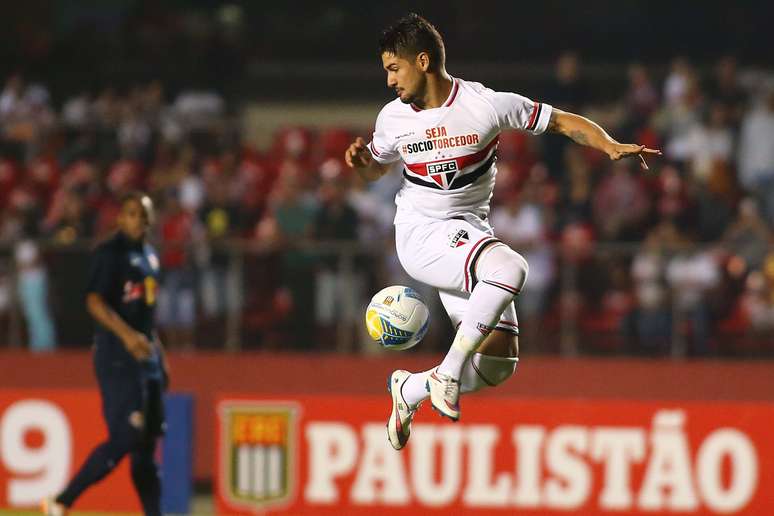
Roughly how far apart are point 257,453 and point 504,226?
3507mm

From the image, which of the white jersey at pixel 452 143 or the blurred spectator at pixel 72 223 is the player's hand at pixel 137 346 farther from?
the blurred spectator at pixel 72 223

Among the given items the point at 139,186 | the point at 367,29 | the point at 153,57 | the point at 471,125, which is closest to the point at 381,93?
the point at 367,29

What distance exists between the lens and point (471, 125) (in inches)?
295

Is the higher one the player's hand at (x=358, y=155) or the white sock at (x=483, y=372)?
the player's hand at (x=358, y=155)

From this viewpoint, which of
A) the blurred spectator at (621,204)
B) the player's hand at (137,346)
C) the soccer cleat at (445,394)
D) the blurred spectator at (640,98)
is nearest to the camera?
the soccer cleat at (445,394)

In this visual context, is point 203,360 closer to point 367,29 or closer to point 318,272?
point 318,272

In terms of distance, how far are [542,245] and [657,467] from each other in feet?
8.02

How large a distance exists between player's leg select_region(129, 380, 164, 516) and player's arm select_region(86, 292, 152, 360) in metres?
0.38

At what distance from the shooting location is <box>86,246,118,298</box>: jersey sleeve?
9891 millimetres

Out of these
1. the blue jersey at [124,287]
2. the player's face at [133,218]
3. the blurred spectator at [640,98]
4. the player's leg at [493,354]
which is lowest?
the player's leg at [493,354]

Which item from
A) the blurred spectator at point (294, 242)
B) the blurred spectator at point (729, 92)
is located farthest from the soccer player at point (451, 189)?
the blurred spectator at point (729, 92)

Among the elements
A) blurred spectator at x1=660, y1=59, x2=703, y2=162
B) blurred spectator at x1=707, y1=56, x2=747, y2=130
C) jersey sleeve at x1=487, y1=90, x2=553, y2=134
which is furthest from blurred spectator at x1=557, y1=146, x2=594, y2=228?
jersey sleeve at x1=487, y1=90, x2=553, y2=134

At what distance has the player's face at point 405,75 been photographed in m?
7.38

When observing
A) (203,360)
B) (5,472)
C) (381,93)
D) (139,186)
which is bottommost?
(5,472)
